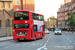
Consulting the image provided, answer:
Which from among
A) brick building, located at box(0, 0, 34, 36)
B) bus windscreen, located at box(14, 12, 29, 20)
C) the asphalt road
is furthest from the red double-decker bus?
brick building, located at box(0, 0, 34, 36)

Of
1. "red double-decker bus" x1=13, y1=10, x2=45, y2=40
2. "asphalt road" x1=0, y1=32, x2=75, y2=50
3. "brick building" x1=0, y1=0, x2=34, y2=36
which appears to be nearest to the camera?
"asphalt road" x1=0, y1=32, x2=75, y2=50

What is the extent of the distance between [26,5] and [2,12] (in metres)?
26.7

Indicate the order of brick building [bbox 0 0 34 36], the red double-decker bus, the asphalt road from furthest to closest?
brick building [bbox 0 0 34 36] → the red double-decker bus → the asphalt road

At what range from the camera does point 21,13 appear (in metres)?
22.8

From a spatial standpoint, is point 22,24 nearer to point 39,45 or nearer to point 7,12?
point 39,45

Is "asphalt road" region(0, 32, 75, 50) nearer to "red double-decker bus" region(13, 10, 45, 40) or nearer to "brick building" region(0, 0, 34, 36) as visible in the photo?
"red double-decker bus" region(13, 10, 45, 40)

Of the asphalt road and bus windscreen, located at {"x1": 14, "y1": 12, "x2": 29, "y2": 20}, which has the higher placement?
bus windscreen, located at {"x1": 14, "y1": 12, "x2": 29, "y2": 20}

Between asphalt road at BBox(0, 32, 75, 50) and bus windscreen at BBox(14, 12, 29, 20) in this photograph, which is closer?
asphalt road at BBox(0, 32, 75, 50)

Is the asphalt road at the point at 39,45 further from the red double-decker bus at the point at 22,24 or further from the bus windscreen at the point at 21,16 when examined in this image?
the bus windscreen at the point at 21,16

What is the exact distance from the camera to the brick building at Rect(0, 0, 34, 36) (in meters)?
32.9

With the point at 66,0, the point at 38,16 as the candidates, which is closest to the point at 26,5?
the point at 38,16

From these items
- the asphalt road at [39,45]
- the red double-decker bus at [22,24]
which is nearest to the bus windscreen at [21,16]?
the red double-decker bus at [22,24]

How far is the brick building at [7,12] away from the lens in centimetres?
3288

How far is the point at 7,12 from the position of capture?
40312 mm
